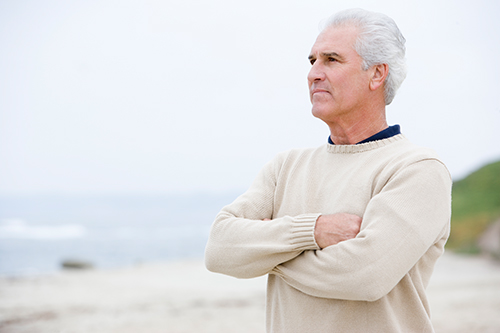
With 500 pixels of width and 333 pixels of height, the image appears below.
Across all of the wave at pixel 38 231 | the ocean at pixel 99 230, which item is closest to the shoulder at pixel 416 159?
the ocean at pixel 99 230

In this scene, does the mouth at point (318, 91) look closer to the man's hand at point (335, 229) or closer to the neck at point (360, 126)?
the neck at point (360, 126)

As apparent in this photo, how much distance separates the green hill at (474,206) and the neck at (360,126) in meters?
11.0

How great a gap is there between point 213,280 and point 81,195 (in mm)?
49518

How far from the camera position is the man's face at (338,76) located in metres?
1.72

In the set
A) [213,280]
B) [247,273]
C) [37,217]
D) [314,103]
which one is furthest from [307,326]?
[37,217]

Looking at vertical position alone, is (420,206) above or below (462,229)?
above

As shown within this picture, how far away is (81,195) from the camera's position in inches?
2183

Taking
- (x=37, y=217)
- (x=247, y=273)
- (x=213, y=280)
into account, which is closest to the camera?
(x=247, y=273)

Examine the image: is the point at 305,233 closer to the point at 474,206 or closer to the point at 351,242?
the point at 351,242

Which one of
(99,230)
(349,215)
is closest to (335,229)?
(349,215)

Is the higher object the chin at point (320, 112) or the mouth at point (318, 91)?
the mouth at point (318, 91)

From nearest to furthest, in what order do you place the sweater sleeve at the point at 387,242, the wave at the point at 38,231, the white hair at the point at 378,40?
the sweater sleeve at the point at 387,242 → the white hair at the point at 378,40 → the wave at the point at 38,231

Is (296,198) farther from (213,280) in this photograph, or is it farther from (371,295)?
(213,280)

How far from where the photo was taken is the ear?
1.75 meters
